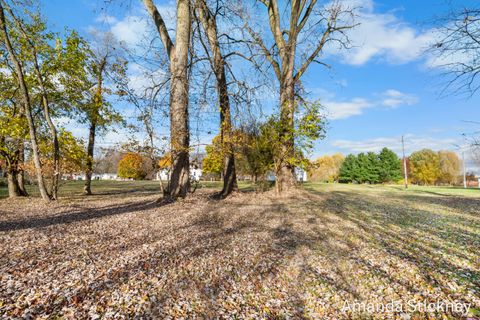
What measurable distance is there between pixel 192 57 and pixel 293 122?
5.36 meters

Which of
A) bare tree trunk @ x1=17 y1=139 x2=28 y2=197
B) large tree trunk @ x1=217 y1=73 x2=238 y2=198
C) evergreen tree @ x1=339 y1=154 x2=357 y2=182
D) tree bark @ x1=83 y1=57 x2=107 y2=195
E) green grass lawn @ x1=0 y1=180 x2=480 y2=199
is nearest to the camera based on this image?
large tree trunk @ x1=217 y1=73 x2=238 y2=198

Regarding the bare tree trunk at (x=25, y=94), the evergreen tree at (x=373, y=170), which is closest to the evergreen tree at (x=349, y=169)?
the evergreen tree at (x=373, y=170)

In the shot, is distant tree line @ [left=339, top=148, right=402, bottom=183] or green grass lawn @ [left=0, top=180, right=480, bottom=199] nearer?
green grass lawn @ [left=0, top=180, right=480, bottom=199]

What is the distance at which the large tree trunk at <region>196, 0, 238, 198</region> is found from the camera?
1052 centimetres

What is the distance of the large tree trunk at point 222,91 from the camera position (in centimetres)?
1052

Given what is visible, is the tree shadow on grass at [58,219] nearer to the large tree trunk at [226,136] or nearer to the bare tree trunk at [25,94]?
the bare tree trunk at [25,94]

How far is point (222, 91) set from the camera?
11.5 metres

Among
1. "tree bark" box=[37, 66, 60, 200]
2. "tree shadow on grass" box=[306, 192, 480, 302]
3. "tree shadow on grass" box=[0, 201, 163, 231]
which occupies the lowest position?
"tree shadow on grass" box=[306, 192, 480, 302]

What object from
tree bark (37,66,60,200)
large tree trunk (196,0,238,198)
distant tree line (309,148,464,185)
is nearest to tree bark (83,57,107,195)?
tree bark (37,66,60,200)

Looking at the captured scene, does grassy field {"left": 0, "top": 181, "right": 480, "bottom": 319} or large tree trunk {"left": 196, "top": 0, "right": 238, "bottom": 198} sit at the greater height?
large tree trunk {"left": 196, "top": 0, "right": 238, "bottom": 198}

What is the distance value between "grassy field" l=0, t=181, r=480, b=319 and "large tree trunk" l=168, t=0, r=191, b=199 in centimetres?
370

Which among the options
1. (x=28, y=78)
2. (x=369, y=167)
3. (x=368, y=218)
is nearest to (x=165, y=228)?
(x=368, y=218)

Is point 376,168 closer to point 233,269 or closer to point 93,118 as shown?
point 93,118

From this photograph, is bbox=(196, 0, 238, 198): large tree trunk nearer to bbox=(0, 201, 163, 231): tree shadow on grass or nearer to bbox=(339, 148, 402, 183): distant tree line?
bbox=(0, 201, 163, 231): tree shadow on grass
